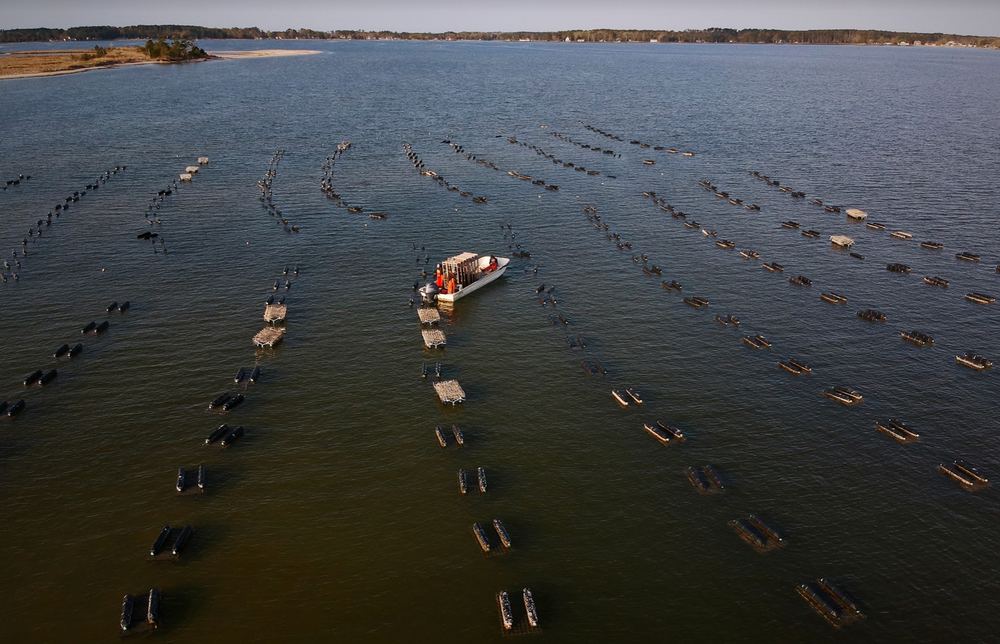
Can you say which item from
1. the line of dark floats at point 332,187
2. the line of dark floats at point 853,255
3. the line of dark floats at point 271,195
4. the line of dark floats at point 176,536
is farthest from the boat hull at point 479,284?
the line of dark floats at point 271,195

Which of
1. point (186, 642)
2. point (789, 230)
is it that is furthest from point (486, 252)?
point (186, 642)

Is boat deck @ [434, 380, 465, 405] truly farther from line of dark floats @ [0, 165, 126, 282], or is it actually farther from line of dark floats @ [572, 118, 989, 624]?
line of dark floats @ [0, 165, 126, 282]

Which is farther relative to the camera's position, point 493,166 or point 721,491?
point 493,166

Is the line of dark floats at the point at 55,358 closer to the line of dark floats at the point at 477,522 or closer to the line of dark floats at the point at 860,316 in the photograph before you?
the line of dark floats at the point at 477,522

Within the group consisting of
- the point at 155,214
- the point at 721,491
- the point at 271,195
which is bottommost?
the point at 721,491

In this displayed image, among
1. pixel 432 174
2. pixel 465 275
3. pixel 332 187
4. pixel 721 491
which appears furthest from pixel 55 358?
pixel 432 174

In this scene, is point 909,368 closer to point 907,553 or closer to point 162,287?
point 907,553

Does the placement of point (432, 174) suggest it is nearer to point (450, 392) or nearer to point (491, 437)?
point (450, 392)
